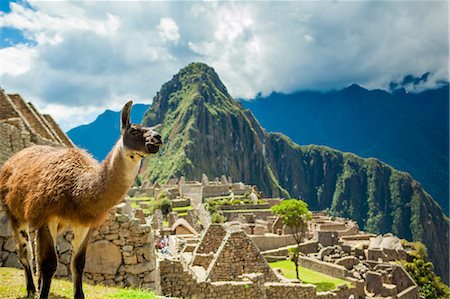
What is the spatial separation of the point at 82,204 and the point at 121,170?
1.78 feet

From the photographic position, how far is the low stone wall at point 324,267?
22.2 metres

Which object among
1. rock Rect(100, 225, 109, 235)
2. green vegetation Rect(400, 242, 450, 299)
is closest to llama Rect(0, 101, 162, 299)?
rock Rect(100, 225, 109, 235)

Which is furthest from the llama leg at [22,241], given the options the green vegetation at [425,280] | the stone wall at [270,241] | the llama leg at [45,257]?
the green vegetation at [425,280]

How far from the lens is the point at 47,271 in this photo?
166 inches

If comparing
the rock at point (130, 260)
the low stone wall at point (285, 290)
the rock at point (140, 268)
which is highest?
the rock at point (130, 260)

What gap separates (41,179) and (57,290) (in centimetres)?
167

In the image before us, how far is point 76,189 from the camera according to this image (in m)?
4.28

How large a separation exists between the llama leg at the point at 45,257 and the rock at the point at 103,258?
96.7 inches

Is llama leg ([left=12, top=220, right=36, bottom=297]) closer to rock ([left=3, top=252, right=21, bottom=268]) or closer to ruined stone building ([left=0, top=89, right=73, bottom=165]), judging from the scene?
rock ([left=3, top=252, right=21, bottom=268])

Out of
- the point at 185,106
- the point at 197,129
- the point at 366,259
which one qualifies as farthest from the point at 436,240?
the point at 366,259

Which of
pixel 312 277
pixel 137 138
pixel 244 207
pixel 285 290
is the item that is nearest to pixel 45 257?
pixel 137 138

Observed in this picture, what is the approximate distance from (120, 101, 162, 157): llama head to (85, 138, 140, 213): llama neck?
4.5 inches

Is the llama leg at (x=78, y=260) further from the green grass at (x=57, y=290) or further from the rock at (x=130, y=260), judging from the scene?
the rock at (x=130, y=260)

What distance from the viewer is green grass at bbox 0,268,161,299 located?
483cm
